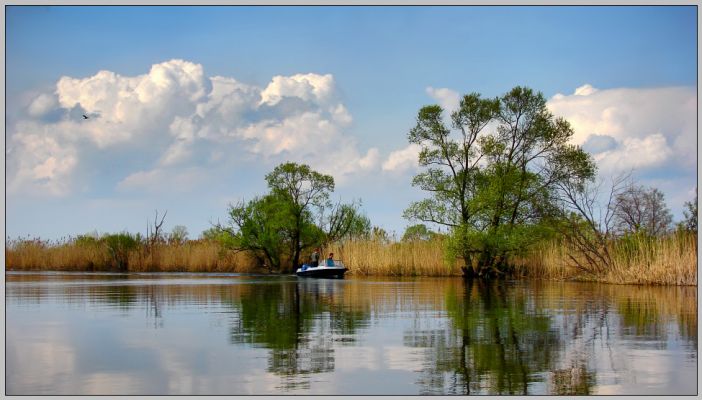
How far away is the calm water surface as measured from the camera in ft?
34.8

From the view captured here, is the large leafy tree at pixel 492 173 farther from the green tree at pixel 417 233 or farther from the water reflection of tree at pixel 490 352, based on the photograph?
the water reflection of tree at pixel 490 352

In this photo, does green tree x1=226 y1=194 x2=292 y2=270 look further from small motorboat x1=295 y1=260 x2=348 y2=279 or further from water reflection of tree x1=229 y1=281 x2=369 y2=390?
water reflection of tree x1=229 y1=281 x2=369 y2=390

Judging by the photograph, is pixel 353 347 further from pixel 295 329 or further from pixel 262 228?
pixel 262 228

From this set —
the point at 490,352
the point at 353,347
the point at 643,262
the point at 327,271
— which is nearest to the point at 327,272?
the point at 327,271

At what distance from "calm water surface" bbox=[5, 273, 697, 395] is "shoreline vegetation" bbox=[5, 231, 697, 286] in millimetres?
9217

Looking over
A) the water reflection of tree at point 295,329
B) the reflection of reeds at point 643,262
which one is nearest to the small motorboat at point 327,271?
the reflection of reeds at point 643,262

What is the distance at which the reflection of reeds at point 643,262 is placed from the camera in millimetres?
31656

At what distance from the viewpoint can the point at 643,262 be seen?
33.8m

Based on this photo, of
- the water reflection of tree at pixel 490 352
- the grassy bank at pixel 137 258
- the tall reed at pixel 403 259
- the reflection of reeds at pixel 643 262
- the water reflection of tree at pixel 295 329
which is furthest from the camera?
the grassy bank at pixel 137 258

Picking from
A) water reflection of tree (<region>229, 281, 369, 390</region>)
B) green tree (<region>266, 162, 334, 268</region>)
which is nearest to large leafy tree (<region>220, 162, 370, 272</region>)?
green tree (<region>266, 162, 334, 268</region>)

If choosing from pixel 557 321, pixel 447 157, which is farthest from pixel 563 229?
pixel 557 321

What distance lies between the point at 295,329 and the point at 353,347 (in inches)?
118

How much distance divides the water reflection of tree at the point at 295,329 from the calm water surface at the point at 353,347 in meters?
0.03

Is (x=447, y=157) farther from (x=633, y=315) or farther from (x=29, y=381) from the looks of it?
(x=29, y=381)
